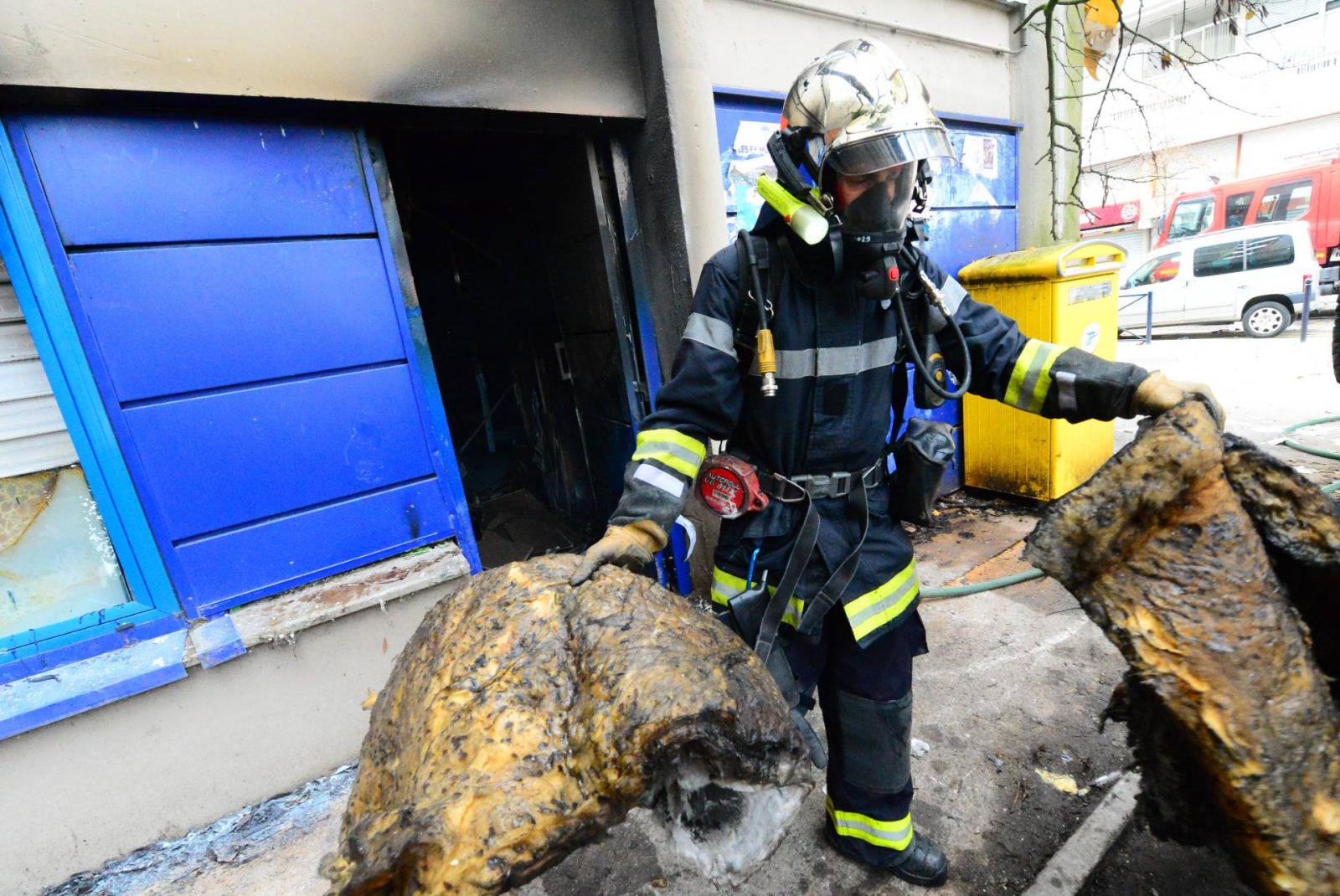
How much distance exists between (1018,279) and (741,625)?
3.57 metres

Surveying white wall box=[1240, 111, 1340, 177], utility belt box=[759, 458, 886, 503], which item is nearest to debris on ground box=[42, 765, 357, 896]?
utility belt box=[759, 458, 886, 503]

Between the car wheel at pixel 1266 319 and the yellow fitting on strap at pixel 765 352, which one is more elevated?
the yellow fitting on strap at pixel 765 352

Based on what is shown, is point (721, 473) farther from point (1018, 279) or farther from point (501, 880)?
point (1018, 279)

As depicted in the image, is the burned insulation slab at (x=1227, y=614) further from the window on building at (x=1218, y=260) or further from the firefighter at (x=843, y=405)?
the window on building at (x=1218, y=260)

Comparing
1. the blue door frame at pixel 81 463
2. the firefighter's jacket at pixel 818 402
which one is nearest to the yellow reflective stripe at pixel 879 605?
the firefighter's jacket at pixel 818 402

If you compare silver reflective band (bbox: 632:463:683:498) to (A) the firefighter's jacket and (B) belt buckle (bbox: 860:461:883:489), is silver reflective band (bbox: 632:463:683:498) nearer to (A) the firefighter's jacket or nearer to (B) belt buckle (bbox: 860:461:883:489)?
(A) the firefighter's jacket

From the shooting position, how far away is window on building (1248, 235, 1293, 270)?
9.91 metres

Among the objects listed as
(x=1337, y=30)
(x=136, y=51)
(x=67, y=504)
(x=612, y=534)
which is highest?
(x=1337, y=30)

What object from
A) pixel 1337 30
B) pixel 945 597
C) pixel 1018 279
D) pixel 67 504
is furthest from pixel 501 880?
pixel 1337 30

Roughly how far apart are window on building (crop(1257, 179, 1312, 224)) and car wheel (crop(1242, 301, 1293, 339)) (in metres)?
2.61

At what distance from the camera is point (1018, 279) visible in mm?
4133

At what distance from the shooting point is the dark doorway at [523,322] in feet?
12.3

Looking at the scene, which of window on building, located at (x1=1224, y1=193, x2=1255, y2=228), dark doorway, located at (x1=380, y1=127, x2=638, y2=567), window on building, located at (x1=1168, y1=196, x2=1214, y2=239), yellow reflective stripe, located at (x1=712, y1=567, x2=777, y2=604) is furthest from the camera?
window on building, located at (x1=1168, y1=196, x2=1214, y2=239)

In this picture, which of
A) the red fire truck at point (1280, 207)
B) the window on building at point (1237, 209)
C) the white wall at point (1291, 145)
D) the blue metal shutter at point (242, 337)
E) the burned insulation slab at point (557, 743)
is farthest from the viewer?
the white wall at point (1291, 145)
